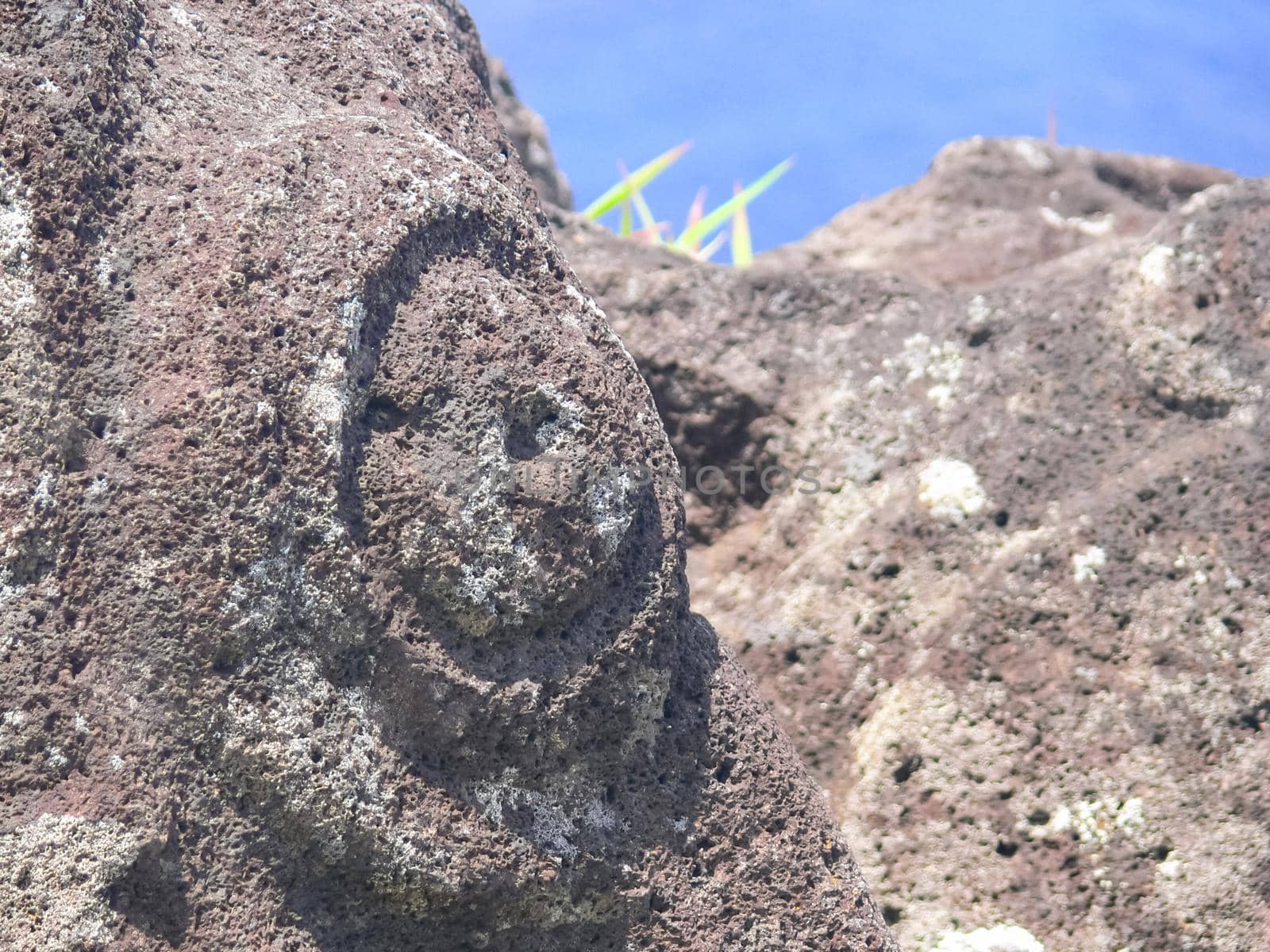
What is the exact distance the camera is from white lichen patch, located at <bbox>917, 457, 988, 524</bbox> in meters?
Result: 3.40

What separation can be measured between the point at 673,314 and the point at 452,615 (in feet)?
6.74

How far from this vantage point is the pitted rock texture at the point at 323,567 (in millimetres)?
1991

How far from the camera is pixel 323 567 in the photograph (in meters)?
2.05

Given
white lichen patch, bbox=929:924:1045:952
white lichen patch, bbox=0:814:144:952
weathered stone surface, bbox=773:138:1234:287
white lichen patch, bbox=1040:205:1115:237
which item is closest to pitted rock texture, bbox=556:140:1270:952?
white lichen patch, bbox=929:924:1045:952

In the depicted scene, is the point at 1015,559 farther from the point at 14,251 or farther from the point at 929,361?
the point at 14,251

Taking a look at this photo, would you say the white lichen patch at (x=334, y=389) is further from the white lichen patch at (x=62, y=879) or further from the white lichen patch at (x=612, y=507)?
the white lichen patch at (x=62, y=879)

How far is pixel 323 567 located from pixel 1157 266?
8.09 ft

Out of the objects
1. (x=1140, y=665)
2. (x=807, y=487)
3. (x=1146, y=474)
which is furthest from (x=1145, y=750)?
(x=807, y=487)

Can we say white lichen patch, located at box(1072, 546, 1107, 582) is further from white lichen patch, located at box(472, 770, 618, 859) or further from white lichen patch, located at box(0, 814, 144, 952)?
white lichen patch, located at box(0, 814, 144, 952)

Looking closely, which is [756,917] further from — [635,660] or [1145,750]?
[1145,750]

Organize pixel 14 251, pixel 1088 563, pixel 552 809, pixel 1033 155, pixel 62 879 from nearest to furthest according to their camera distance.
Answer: pixel 62 879 → pixel 14 251 → pixel 552 809 → pixel 1088 563 → pixel 1033 155

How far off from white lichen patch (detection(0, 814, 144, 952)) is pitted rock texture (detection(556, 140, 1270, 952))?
1.77 m

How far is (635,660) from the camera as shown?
229 cm

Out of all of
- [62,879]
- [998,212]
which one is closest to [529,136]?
[998,212]
